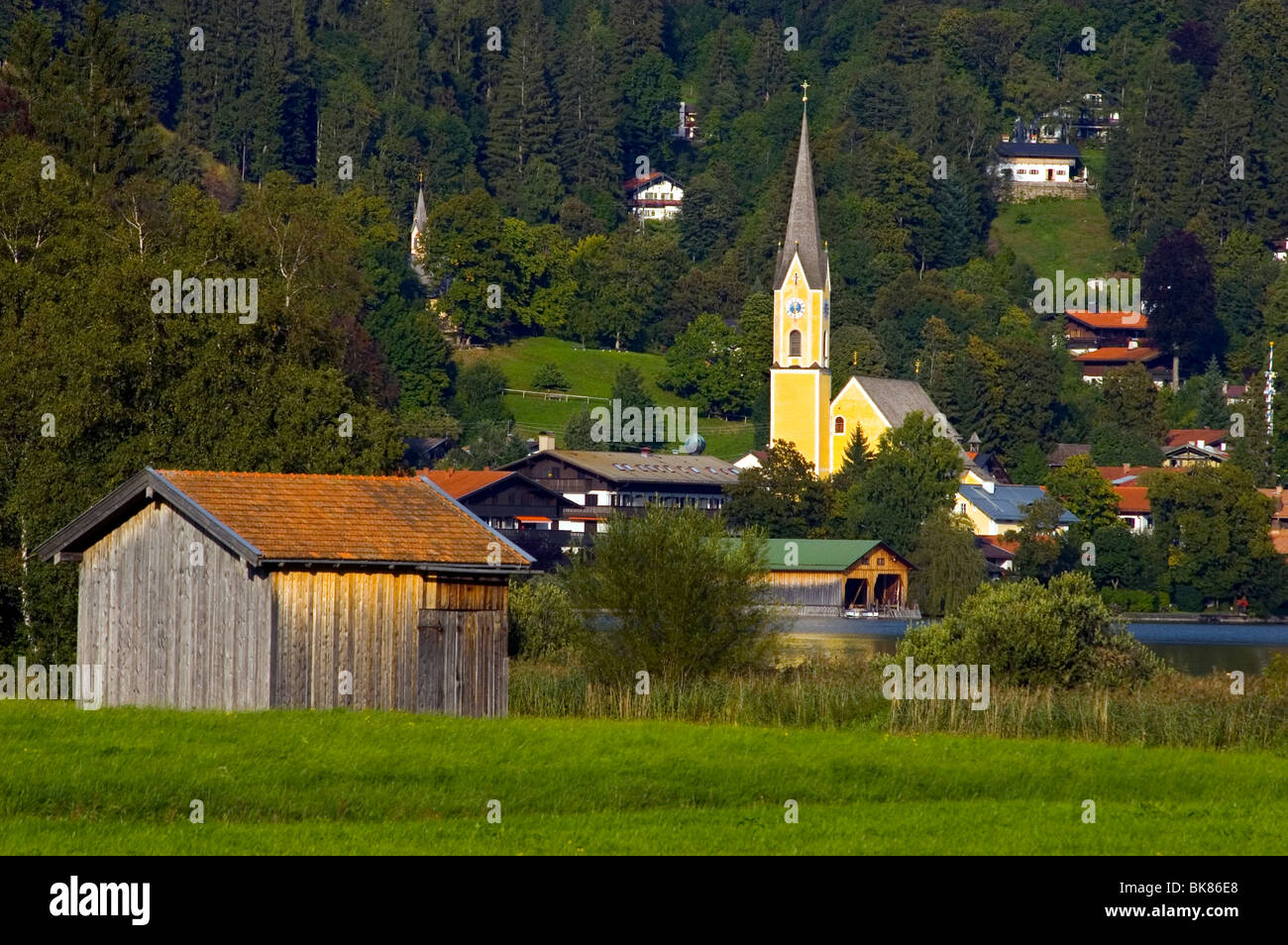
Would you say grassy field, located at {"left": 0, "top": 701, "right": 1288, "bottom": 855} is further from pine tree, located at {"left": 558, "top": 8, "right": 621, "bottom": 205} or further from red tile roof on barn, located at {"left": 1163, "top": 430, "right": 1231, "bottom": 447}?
pine tree, located at {"left": 558, "top": 8, "right": 621, "bottom": 205}

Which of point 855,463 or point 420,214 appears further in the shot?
point 420,214

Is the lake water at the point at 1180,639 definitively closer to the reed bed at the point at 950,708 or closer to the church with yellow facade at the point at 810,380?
the reed bed at the point at 950,708

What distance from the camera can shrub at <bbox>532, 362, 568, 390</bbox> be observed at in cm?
14800

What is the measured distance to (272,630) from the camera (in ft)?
98.6

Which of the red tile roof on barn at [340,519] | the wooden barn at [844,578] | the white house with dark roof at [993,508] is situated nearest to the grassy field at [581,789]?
the red tile roof on barn at [340,519]

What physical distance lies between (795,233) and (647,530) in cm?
10518

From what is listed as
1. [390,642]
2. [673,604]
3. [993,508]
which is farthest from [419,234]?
[390,642]

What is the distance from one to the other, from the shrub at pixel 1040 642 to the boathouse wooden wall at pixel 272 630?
8.94 meters

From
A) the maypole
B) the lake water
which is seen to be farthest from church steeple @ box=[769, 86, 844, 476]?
the lake water

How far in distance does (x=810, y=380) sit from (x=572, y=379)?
71.3ft

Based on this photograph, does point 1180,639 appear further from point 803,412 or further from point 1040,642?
point 803,412

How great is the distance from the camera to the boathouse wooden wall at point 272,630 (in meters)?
30.3
